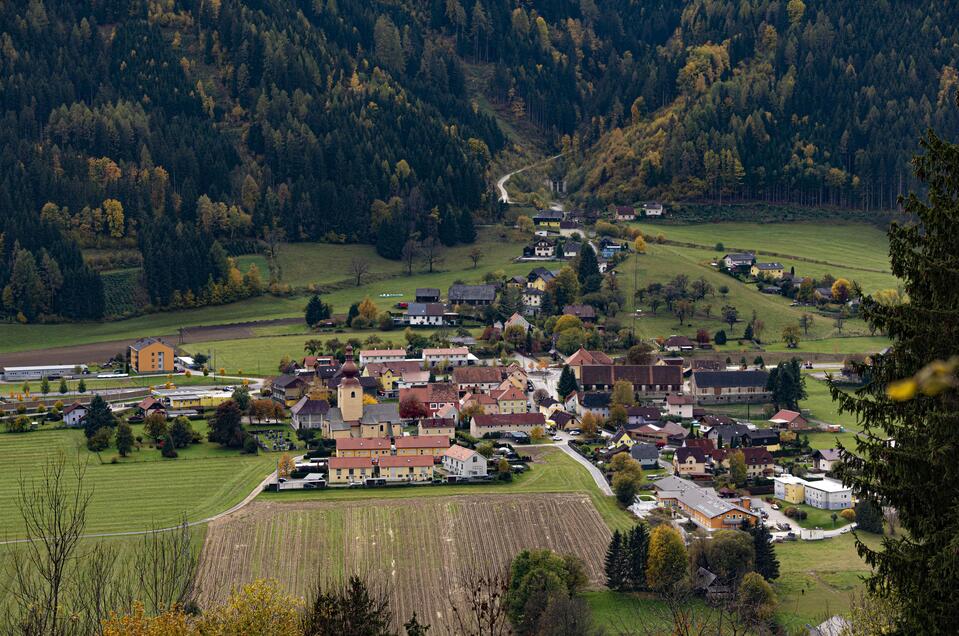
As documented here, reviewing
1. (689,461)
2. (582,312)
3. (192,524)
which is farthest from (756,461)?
(582,312)

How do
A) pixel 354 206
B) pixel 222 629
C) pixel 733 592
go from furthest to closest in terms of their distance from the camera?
pixel 354 206
pixel 733 592
pixel 222 629

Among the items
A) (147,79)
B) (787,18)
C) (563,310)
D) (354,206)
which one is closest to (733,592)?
(563,310)

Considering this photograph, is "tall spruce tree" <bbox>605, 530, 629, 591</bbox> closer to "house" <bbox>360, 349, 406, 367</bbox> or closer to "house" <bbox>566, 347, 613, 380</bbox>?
"house" <bbox>566, 347, 613, 380</bbox>

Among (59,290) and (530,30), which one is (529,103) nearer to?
(530,30)

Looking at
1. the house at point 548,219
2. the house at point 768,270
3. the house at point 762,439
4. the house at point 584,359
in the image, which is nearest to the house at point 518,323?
the house at point 584,359

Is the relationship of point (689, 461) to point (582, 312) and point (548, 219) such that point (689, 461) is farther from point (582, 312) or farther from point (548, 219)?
point (548, 219)

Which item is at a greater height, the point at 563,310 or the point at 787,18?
the point at 787,18
